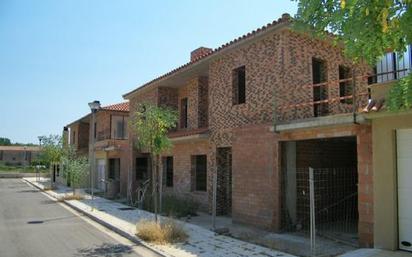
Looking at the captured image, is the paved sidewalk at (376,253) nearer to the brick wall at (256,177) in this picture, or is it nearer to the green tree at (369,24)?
the brick wall at (256,177)

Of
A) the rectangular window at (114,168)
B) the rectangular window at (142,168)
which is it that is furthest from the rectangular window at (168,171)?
the rectangular window at (114,168)

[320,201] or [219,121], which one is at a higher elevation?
[219,121]

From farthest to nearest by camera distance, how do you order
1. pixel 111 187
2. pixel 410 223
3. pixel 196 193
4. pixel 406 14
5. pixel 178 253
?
1. pixel 111 187
2. pixel 196 193
3. pixel 178 253
4. pixel 410 223
5. pixel 406 14

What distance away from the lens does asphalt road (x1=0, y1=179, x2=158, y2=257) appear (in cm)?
976

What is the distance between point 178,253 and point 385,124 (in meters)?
5.38

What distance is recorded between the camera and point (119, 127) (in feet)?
101

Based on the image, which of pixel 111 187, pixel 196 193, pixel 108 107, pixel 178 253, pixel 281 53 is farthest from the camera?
pixel 108 107

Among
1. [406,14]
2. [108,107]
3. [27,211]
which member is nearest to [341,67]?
[406,14]

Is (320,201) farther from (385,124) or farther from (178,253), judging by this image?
(178,253)

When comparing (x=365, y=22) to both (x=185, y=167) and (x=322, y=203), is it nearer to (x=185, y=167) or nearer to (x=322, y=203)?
(x=322, y=203)

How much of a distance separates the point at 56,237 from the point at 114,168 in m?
18.6

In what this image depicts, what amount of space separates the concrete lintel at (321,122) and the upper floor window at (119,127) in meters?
20.7

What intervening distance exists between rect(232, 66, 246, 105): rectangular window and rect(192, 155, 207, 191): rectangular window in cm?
382

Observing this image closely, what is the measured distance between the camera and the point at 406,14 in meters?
4.46
